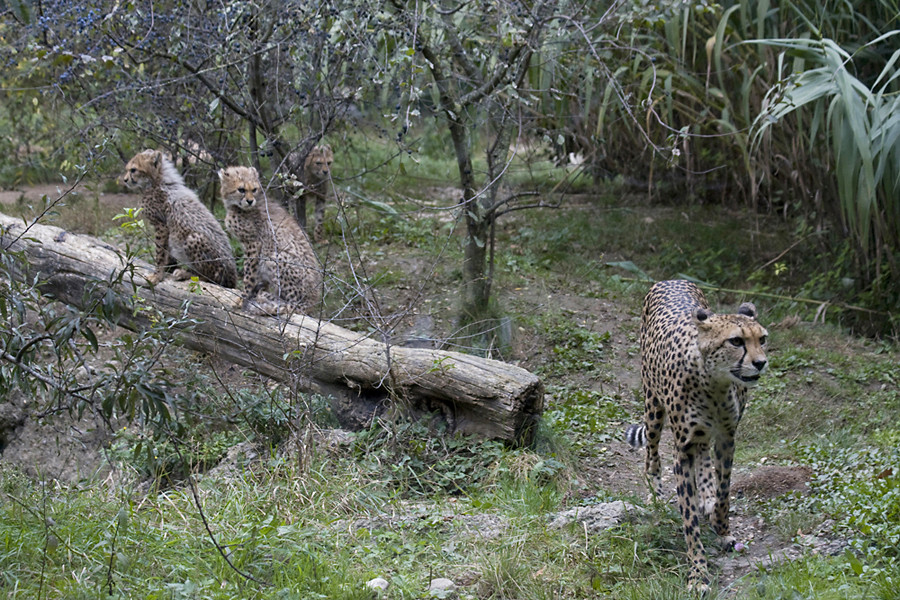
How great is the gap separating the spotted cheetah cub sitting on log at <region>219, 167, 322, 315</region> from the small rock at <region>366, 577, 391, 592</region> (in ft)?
7.88

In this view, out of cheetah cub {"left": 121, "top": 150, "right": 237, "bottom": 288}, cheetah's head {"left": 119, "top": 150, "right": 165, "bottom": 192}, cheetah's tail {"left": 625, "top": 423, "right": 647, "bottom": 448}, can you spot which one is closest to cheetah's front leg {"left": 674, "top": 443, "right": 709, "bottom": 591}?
cheetah's tail {"left": 625, "top": 423, "right": 647, "bottom": 448}

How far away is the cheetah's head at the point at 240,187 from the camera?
16.9ft

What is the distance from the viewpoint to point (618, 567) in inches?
124

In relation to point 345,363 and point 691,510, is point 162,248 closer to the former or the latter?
point 345,363

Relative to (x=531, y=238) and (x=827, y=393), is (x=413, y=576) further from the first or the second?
(x=531, y=238)

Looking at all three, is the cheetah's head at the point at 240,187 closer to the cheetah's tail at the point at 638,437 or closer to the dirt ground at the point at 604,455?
the dirt ground at the point at 604,455

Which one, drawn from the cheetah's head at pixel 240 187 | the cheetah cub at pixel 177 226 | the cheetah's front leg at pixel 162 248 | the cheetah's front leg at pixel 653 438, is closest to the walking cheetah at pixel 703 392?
the cheetah's front leg at pixel 653 438

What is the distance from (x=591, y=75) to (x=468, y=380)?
288cm

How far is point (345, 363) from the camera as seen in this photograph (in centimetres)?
452

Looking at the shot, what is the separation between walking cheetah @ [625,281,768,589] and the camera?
3.20m

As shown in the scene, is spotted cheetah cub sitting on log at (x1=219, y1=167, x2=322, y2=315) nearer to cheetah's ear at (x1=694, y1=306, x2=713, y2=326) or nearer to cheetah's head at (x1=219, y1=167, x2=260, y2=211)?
cheetah's head at (x1=219, y1=167, x2=260, y2=211)

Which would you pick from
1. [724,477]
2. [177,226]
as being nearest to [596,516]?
[724,477]

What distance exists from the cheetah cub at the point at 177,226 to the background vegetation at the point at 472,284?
0.96ft

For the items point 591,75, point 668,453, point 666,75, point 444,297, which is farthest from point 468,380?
point 666,75
